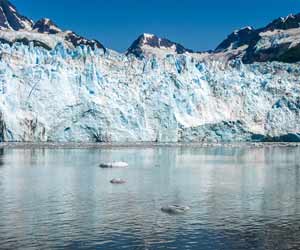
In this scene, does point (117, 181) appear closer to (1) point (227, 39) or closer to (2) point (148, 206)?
(2) point (148, 206)

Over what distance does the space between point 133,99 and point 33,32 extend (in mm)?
99400

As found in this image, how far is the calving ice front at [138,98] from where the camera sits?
5766 centimetres

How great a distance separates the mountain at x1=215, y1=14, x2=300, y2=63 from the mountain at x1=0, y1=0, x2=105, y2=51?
121ft

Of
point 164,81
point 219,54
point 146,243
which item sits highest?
point 219,54

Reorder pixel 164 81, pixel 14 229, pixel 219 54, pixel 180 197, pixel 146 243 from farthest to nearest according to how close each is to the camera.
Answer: pixel 219 54 < pixel 164 81 < pixel 180 197 < pixel 14 229 < pixel 146 243

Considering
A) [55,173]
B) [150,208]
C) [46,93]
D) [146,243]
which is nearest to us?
[146,243]

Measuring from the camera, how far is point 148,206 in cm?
2175

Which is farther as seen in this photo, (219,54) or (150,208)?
(219,54)

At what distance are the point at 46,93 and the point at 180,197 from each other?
36.1 meters

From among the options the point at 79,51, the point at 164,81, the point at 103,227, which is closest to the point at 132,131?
the point at 164,81

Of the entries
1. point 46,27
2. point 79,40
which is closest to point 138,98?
point 79,40

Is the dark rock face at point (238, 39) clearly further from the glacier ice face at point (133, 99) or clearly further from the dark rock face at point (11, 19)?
the glacier ice face at point (133, 99)

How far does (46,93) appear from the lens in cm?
5806

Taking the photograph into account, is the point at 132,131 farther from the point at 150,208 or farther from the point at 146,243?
the point at 146,243
